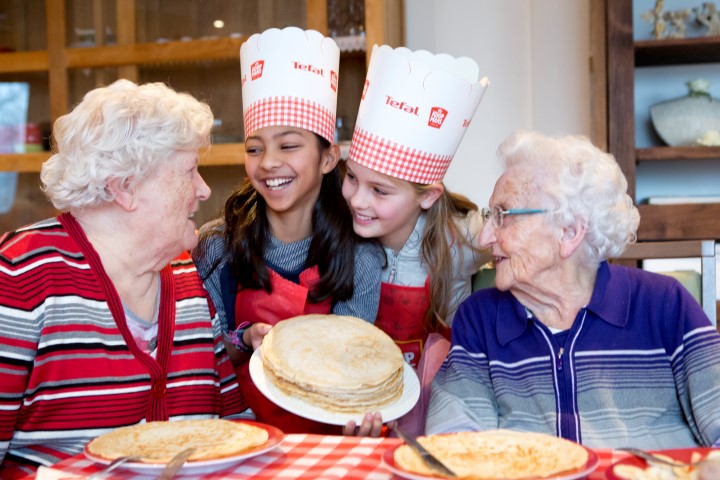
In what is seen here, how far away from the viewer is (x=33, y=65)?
3.60 m

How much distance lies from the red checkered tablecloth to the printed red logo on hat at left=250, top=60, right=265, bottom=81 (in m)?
1.21

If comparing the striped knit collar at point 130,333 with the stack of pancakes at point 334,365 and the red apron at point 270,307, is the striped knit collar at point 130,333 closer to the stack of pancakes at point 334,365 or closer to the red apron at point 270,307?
the stack of pancakes at point 334,365

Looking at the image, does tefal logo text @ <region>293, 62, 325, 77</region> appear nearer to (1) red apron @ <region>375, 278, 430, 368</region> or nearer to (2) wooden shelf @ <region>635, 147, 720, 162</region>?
(1) red apron @ <region>375, 278, 430, 368</region>

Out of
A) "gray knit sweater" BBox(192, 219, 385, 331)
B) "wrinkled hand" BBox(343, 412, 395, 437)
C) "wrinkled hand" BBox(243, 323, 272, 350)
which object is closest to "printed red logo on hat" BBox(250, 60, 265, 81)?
"gray knit sweater" BBox(192, 219, 385, 331)

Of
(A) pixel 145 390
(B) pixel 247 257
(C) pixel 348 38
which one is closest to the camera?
(A) pixel 145 390

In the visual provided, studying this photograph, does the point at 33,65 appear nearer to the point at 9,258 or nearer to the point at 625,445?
the point at 9,258

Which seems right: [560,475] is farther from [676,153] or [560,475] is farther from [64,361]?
[676,153]

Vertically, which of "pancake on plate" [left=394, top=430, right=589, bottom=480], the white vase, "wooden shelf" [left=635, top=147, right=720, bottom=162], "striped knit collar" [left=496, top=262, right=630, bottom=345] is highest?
the white vase

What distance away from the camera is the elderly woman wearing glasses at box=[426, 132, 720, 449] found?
153cm

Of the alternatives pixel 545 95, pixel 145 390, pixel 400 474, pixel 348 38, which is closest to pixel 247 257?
pixel 145 390

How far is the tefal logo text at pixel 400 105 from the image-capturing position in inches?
80.4

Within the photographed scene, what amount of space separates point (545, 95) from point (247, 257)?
6.09 ft

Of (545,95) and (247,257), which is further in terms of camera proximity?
(545,95)

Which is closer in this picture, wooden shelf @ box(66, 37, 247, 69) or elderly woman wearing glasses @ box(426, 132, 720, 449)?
elderly woman wearing glasses @ box(426, 132, 720, 449)
